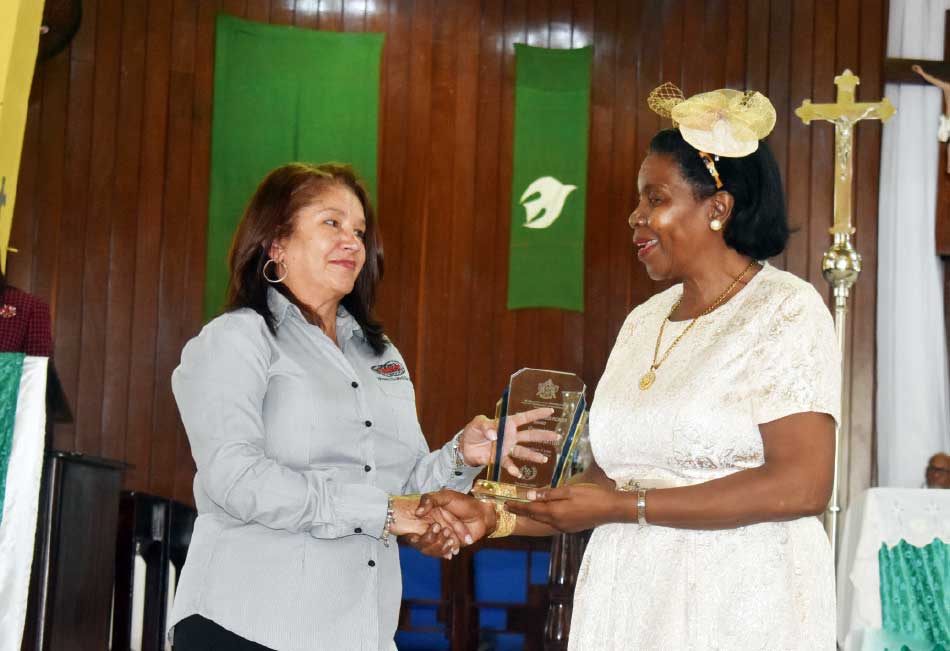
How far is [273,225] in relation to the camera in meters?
2.46

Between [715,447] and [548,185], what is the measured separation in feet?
14.9

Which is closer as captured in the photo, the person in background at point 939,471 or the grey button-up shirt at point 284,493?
the grey button-up shirt at point 284,493

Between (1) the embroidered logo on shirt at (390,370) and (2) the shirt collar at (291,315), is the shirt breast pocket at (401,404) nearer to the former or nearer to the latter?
(1) the embroidered logo on shirt at (390,370)

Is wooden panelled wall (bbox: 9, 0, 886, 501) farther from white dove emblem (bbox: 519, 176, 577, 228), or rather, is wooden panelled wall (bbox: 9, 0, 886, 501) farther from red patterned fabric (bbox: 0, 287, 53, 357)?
red patterned fabric (bbox: 0, 287, 53, 357)

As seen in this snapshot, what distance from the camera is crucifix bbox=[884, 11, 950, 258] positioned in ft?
20.6

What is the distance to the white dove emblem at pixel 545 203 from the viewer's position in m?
6.53

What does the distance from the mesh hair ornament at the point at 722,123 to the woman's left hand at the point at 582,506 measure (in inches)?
25.8

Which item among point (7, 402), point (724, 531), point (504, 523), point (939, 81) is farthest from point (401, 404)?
point (939, 81)

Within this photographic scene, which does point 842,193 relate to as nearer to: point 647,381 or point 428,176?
point 428,176

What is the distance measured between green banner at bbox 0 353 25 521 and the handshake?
149 centimetres

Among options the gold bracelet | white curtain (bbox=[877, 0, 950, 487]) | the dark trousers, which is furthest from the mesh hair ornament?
white curtain (bbox=[877, 0, 950, 487])

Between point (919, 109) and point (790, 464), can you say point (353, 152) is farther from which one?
point (790, 464)

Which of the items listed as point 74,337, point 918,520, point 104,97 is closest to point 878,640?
point 918,520

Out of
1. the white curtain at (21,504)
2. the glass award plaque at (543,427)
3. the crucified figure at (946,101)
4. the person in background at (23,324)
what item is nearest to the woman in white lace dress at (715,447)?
the glass award plaque at (543,427)
